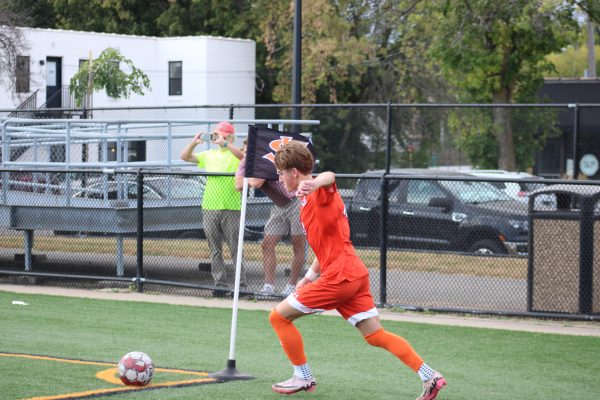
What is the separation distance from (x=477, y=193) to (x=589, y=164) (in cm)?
1448

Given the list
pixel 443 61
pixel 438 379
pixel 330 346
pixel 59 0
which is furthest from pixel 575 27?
pixel 59 0

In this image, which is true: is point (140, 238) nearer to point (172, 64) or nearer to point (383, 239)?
point (383, 239)

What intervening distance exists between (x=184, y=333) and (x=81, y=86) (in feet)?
70.6

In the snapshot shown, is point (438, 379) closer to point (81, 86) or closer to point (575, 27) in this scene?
point (575, 27)

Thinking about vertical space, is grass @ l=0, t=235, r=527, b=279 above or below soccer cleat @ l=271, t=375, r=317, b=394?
above

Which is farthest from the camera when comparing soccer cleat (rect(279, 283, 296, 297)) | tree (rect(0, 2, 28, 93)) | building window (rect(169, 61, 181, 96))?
building window (rect(169, 61, 181, 96))

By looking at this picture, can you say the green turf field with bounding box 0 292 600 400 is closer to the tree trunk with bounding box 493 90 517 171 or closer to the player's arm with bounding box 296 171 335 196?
the player's arm with bounding box 296 171 335 196

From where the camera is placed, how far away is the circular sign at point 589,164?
83.9ft

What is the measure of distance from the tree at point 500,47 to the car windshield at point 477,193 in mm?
8799

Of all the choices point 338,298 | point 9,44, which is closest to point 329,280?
point 338,298

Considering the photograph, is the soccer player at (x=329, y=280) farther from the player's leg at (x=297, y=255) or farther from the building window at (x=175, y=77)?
the building window at (x=175, y=77)

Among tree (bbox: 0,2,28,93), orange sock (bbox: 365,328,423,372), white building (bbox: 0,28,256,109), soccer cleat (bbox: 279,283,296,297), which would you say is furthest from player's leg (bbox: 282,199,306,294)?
white building (bbox: 0,28,256,109)

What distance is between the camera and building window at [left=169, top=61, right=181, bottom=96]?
133ft

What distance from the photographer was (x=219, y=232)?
1289 cm
